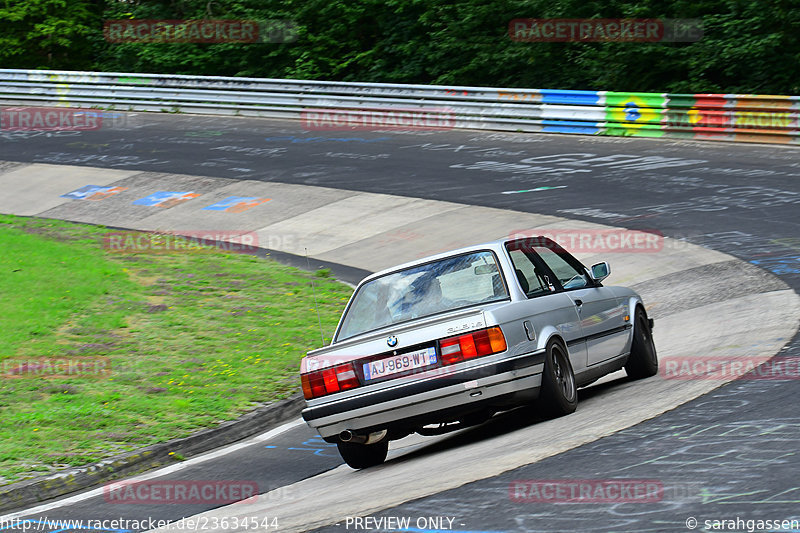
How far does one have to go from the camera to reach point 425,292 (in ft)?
25.4

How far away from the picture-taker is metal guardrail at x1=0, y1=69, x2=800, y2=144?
2217cm

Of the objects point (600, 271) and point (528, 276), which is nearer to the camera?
point (528, 276)

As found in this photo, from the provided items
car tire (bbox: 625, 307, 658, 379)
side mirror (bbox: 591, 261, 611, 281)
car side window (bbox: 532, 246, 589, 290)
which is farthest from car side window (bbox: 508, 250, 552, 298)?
car tire (bbox: 625, 307, 658, 379)

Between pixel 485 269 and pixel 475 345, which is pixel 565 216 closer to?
pixel 485 269

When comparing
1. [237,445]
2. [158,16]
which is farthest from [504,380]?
[158,16]

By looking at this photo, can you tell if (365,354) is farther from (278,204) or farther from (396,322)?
(278,204)

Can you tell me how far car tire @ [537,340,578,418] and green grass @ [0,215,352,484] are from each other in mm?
3227

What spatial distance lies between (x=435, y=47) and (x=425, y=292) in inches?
994

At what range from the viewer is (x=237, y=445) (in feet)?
29.2

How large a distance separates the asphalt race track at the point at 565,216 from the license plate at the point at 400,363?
2.30ft

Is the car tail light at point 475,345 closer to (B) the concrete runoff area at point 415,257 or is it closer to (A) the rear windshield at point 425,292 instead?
(A) the rear windshield at point 425,292

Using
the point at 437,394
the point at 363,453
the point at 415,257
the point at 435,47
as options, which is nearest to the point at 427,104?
the point at 435,47

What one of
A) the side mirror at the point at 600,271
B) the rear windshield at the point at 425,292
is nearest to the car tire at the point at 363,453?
the rear windshield at the point at 425,292

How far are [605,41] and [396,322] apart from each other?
22.0 m
